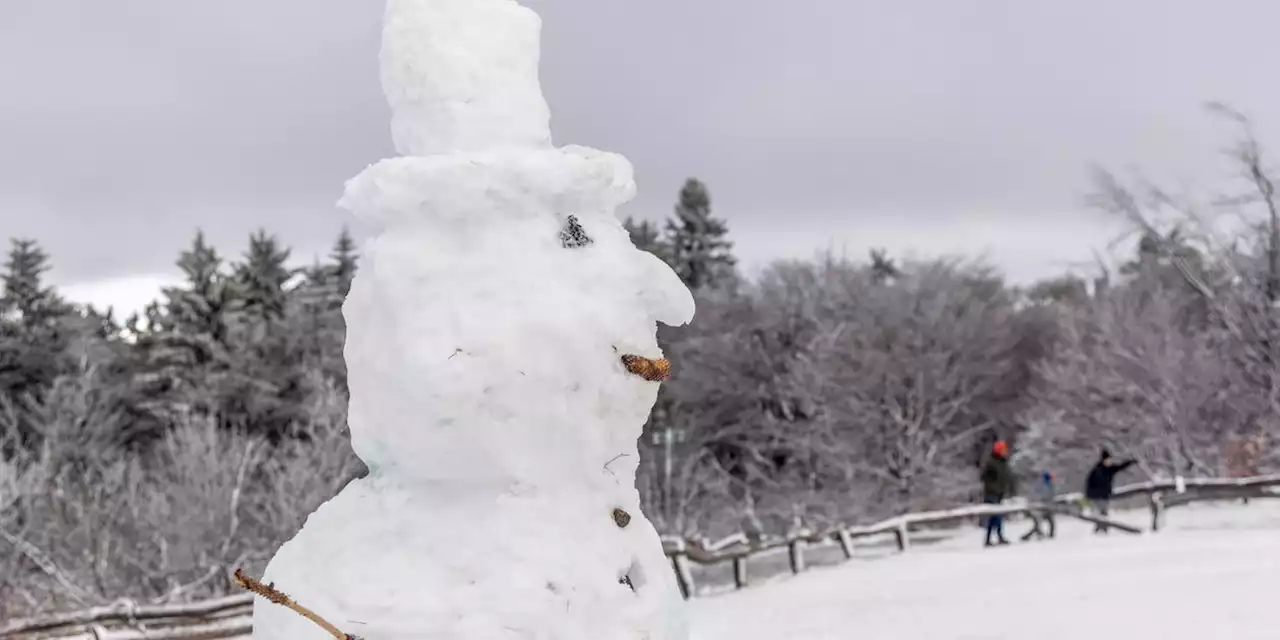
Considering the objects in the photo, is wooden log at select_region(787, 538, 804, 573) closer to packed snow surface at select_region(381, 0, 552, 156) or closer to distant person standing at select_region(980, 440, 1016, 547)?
distant person standing at select_region(980, 440, 1016, 547)

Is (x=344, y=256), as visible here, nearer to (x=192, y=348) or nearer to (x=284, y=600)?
(x=192, y=348)

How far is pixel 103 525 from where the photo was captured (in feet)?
74.6

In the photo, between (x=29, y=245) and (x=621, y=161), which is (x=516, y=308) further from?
(x=29, y=245)

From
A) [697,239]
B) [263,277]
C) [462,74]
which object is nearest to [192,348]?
[263,277]

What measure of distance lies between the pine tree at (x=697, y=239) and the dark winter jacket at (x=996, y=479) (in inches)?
1163

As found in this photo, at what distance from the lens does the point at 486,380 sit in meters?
3.40

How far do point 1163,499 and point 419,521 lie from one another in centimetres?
1514

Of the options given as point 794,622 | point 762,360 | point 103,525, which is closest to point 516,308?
point 794,622

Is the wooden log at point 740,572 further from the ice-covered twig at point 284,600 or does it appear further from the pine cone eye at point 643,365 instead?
the ice-covered twig at point 284,600

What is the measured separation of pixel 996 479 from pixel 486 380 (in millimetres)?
14806

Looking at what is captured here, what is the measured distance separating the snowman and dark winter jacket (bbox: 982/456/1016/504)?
552 inches

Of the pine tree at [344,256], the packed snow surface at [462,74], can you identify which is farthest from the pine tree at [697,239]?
the packed snow surface at [462,74]

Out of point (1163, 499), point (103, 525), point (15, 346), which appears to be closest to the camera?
point (1163, 499)

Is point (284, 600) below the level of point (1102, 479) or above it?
above
